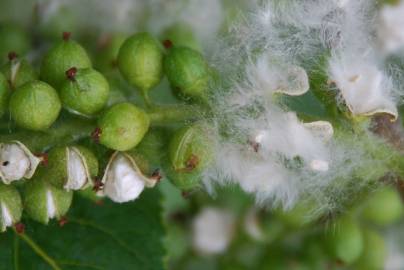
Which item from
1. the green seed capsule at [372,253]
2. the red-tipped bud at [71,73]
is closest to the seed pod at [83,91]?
the red-tipped bud at [71,73]

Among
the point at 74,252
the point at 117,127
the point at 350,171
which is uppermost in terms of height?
the point at 117,127

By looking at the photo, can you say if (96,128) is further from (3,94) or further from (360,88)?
(360,88)

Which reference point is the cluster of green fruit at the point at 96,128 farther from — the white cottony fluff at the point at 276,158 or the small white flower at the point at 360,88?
the small white flower at the point at 360,88

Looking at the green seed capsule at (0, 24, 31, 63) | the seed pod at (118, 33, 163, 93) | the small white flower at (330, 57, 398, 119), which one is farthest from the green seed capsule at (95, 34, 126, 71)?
the small white flower at (330, 57, 398, 119)

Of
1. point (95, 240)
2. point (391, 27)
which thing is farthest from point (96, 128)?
point (391, 27)

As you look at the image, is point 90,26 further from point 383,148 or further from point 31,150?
point 383,148

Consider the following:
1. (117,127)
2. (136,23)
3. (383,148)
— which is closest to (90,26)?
(136,23)
